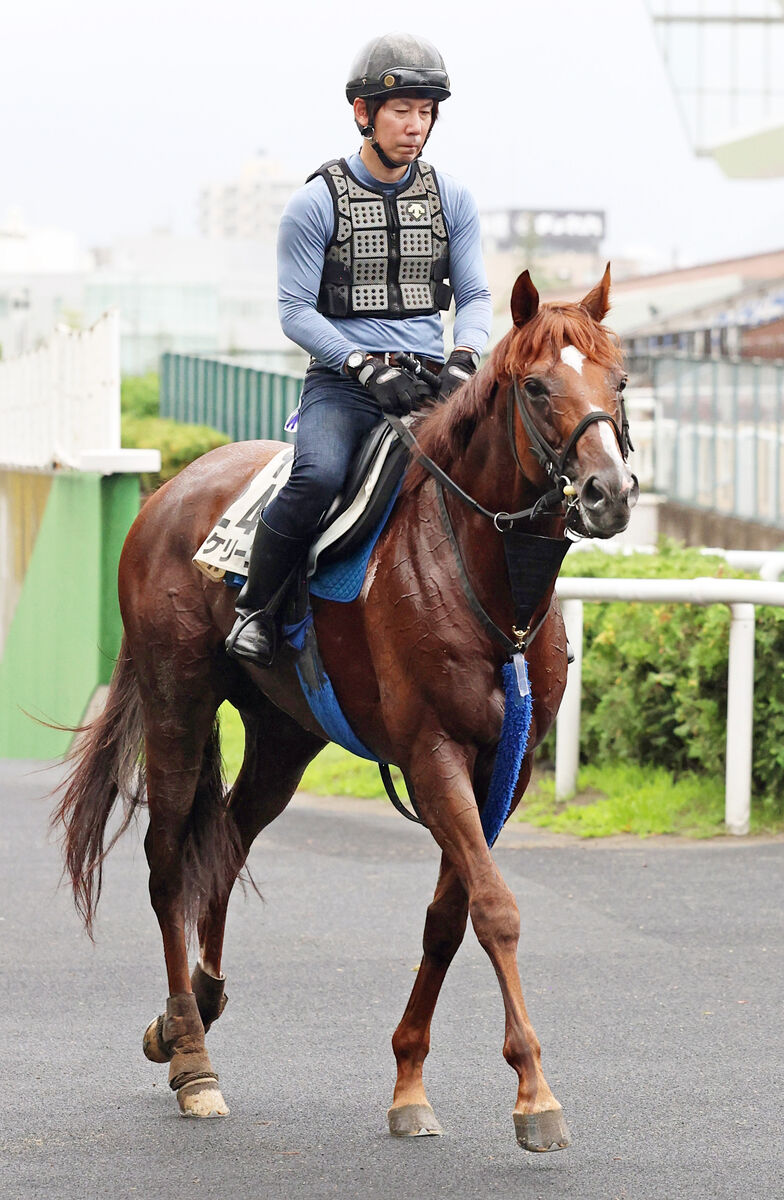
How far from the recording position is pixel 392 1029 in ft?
18.9

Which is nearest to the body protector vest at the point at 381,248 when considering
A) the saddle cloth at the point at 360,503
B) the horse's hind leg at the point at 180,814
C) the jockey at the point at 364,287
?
the jockey at the point at 364,287

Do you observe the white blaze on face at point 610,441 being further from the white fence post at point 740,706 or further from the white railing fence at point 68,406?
the white railing fence at point 68,406

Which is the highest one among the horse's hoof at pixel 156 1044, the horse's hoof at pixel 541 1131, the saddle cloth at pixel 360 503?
the saddle cloth at pixel 360 503

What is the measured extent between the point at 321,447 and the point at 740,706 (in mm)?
3959

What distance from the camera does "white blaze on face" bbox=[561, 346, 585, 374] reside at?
167 inches

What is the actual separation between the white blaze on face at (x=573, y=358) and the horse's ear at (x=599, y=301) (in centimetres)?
23

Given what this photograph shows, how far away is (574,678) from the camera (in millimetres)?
9062

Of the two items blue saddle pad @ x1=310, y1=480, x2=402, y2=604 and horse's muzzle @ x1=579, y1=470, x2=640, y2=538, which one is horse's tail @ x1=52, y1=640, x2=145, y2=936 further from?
horse's muzzle @ x1=579, y1=470, x2=640, y2=538

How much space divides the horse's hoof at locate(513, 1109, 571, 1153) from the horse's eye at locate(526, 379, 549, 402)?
5.74 ft

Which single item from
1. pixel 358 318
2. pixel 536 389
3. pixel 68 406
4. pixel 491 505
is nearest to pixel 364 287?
pixel 358 318

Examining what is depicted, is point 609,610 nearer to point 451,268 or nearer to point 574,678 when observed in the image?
point 574,678

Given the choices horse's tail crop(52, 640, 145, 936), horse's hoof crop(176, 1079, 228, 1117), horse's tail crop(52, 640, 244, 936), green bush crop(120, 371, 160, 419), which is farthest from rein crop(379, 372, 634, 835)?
green bush crop(120, 371, 160, 419)

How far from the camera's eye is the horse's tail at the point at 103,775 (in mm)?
5930

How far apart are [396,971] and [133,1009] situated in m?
1.05
